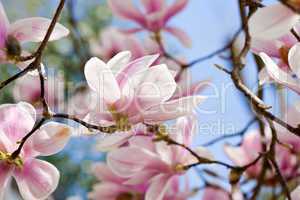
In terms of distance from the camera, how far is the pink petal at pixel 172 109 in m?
0.59

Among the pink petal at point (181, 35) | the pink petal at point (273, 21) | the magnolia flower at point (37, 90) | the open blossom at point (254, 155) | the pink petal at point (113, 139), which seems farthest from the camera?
the pink petal at point (181, 35)

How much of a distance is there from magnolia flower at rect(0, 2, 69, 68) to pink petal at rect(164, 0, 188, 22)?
527mm

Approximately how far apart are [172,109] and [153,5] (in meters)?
0.55

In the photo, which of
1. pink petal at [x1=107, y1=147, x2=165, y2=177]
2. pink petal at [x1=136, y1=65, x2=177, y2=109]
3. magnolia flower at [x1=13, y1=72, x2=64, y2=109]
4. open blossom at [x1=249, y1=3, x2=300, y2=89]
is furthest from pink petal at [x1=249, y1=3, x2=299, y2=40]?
magnolia flower at [x1=13, y1=72, x2=64, y2=109]

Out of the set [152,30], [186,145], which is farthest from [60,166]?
[186,145]

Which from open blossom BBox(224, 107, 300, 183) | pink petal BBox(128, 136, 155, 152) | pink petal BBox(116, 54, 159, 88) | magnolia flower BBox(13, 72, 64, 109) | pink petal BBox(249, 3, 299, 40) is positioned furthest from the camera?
open blossom BBox(224, 107, 300, 183)

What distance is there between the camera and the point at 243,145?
3.46 feet

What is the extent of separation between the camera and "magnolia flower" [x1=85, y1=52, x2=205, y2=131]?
570mm

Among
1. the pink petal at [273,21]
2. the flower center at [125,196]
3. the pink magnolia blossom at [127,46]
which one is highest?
the pink magnolia blossom at [127,46]

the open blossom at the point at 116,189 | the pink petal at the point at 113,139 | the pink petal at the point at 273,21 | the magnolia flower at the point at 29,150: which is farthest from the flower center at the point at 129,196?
the pink petal at the point at 273,21

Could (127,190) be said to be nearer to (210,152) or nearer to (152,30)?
(210,152)

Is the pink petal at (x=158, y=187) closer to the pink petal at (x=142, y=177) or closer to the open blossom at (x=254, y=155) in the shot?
the pink petal at (x=142, y=177)

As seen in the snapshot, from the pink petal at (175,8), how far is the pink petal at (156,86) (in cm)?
55

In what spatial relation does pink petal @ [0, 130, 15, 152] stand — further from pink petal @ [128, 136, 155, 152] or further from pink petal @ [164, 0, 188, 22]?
pink petal @ [164, 0, 188, 22]
